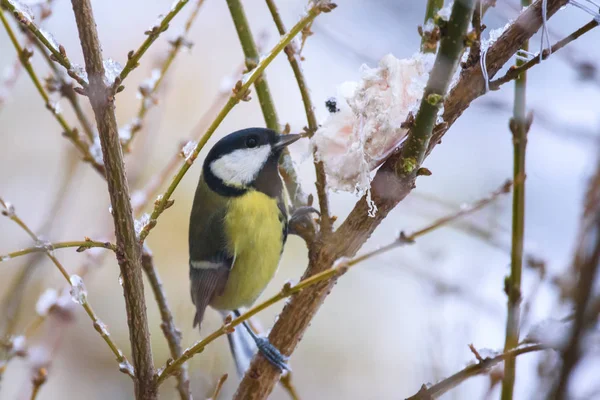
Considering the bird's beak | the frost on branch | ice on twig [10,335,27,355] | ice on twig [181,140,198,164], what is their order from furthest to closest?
the bird's beak → ice on twig [10,335,27,355] → the frost on branch → ice on twig [181,140,198,164]

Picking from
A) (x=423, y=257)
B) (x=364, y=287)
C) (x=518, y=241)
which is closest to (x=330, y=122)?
(x=518, y=241)

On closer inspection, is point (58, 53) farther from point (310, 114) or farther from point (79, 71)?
point (310, 114)

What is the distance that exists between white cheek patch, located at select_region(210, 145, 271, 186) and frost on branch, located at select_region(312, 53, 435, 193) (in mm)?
503

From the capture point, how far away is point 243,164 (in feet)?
4.45

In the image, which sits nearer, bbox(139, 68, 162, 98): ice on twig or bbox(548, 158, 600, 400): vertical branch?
bbox(548, 158, 600, 400): vertical branch

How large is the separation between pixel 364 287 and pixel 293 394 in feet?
5.49

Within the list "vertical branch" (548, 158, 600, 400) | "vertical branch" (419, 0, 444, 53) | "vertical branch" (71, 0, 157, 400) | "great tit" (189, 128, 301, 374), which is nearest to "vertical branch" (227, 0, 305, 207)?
"great tit" (189, 128, 301, 374)

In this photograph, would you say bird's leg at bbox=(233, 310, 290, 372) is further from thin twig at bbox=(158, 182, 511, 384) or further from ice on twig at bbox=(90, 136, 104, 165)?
ice on twig at bbox=(90, 136, 104, 165)

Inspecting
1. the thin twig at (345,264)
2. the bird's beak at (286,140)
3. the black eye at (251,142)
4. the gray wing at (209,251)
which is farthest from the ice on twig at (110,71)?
the gray wing at (209,251)

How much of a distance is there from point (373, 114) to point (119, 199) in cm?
31

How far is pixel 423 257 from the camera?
50.0 inches

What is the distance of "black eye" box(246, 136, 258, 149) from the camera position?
130 cm

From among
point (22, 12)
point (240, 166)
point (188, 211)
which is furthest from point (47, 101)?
point (188, 211)

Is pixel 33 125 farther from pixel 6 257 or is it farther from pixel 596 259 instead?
pixel 596 259
